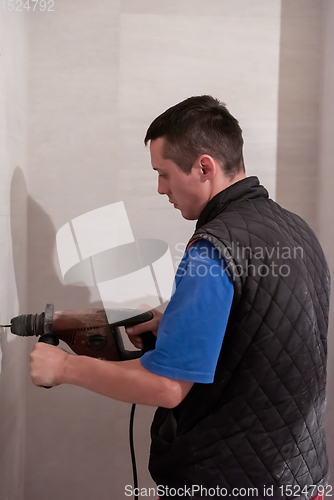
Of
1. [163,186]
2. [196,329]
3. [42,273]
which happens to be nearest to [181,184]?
[163,186]

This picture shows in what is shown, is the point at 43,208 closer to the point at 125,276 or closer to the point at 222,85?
the point at 125,276

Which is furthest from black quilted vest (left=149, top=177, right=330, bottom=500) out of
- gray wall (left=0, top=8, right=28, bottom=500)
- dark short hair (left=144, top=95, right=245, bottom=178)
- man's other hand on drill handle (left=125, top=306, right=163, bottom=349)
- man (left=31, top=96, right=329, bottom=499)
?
gray wall (left=0, top=8, right=28, bottom=500)

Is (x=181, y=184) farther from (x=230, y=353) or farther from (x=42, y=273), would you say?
(x=42, y=273)

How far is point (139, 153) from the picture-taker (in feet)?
4.53

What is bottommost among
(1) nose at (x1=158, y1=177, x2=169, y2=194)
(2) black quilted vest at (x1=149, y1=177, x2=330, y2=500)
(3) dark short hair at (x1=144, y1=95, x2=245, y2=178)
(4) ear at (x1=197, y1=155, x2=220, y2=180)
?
(2) black quilted vest at (x1=149, y1=177, x2=330, y2=500)

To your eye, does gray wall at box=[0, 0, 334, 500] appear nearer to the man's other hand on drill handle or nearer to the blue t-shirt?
the man's other hand on drill handle

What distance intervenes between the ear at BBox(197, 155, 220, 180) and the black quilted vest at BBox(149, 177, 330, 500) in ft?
0.26

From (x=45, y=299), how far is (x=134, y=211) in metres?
0.43

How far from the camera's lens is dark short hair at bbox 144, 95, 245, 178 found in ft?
2.69

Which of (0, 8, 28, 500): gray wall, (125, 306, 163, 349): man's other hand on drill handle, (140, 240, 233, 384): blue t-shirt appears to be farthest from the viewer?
(0, 8, 28, 500): gray wall

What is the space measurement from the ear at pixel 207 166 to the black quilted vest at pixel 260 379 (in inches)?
3.1

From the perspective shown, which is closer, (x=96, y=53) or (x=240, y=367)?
(x=240, y=367)

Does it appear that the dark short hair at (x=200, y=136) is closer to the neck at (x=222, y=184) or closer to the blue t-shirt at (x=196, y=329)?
the neck at (x=222, y=184)

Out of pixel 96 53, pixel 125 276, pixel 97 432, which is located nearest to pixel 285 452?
pixel 125 276
